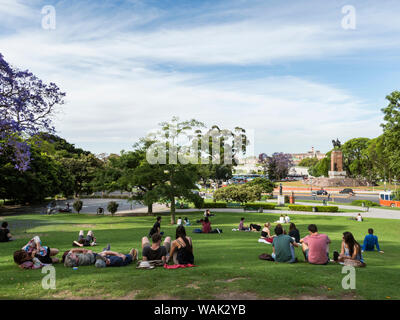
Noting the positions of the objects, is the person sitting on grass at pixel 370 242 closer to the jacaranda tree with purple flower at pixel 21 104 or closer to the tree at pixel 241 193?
the jacaranda tree with purple flower at pixel 21 104

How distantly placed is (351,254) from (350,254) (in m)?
0.04

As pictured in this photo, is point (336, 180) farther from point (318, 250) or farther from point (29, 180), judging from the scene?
point (318, 250)

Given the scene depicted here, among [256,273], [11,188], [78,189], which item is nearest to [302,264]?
[256,273]

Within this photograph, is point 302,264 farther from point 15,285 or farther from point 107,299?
point 15,285

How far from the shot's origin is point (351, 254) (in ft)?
29.3

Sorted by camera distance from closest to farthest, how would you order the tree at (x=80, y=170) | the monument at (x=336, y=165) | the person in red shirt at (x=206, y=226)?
the person in red shirt at (x=206, y=226), the tree at (x=80, y=170), the monument at (x=336, y=165)

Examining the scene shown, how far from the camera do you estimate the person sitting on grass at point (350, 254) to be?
28.3 feet

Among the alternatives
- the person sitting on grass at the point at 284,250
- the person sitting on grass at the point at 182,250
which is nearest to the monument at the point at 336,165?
the person sitting on grass at the point at 284,250

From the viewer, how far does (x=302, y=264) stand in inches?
343

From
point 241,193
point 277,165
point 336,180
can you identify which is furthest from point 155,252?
point 277,165

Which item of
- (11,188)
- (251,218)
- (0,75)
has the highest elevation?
(0,75)

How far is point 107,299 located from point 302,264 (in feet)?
17.1

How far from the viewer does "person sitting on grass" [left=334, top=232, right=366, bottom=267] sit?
28.3ft

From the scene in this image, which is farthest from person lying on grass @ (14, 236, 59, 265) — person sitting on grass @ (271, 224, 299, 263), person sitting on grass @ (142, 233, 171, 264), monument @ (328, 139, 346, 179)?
monument @ (328, 139, 346, 179)
